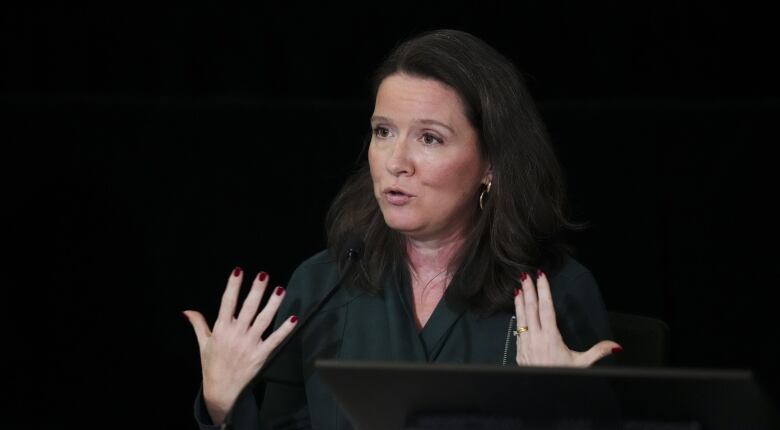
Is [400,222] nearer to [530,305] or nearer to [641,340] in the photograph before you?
[530,305]

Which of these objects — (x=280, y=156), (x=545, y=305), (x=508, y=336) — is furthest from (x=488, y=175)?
(x=280, y=156)

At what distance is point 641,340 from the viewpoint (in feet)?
7.18

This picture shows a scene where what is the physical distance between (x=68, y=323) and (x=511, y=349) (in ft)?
4.92

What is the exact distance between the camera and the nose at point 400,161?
6.42ft

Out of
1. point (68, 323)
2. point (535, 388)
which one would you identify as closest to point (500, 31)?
point (68, 323)

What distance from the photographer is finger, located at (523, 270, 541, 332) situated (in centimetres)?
176

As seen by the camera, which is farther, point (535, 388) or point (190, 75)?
point (190, 75)

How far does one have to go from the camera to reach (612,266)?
3.09 meters

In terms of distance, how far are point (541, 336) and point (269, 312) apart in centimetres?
43

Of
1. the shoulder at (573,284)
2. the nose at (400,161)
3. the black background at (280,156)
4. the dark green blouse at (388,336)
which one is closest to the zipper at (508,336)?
the dark green blouse at (388,336)

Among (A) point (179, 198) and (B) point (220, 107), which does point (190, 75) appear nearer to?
(B) point (220, 107)

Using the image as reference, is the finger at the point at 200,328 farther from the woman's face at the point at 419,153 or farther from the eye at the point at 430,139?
the eye at the point at 430,139

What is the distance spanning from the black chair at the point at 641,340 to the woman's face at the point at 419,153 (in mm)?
454

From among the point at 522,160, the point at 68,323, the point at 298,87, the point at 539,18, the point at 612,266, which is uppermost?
the point at 539,18
